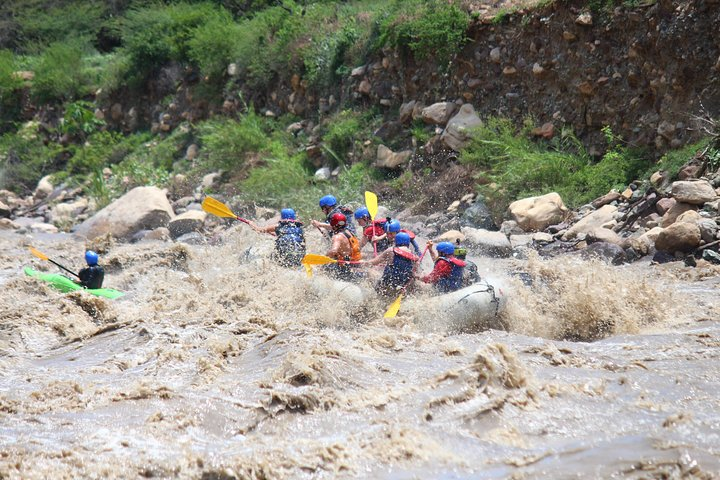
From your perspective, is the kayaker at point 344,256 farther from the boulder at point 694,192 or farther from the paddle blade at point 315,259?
the boulder at point 694,192

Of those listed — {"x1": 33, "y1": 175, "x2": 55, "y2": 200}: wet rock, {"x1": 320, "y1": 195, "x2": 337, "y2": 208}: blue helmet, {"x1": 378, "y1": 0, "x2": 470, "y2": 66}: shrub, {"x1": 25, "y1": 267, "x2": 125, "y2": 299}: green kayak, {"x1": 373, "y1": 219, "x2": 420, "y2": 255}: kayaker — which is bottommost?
{"x1": 33, "y1": 175, "x2": 55, "y2": 200}: wet rock

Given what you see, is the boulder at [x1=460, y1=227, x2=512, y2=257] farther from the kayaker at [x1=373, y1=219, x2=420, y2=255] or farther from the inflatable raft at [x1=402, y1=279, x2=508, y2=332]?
the inflatable raft at [x1=402, y1=279, x2=508, y2=332]

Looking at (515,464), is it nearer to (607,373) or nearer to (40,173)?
(607,373)

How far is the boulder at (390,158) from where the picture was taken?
14.0 meters

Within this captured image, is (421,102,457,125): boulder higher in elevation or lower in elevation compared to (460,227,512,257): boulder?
higher

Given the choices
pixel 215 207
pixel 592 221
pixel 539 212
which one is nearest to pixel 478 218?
pixel 539 212

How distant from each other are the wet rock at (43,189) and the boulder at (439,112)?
9.65 metres

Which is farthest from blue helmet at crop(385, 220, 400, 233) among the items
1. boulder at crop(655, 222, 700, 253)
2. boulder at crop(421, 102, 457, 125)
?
boulder at crop(421, 102, 457, 125)

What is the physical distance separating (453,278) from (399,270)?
52 cm

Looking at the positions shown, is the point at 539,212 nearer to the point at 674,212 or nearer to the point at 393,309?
the point at 674,212

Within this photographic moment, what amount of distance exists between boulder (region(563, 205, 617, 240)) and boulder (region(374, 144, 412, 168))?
4224 millimetres

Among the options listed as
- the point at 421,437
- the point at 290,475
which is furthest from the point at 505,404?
the point at 290,475

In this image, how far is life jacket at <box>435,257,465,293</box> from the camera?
304 inches

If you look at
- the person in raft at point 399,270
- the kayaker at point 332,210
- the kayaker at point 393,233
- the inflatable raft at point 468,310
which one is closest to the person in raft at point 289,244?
the kayaker at point 332,210
